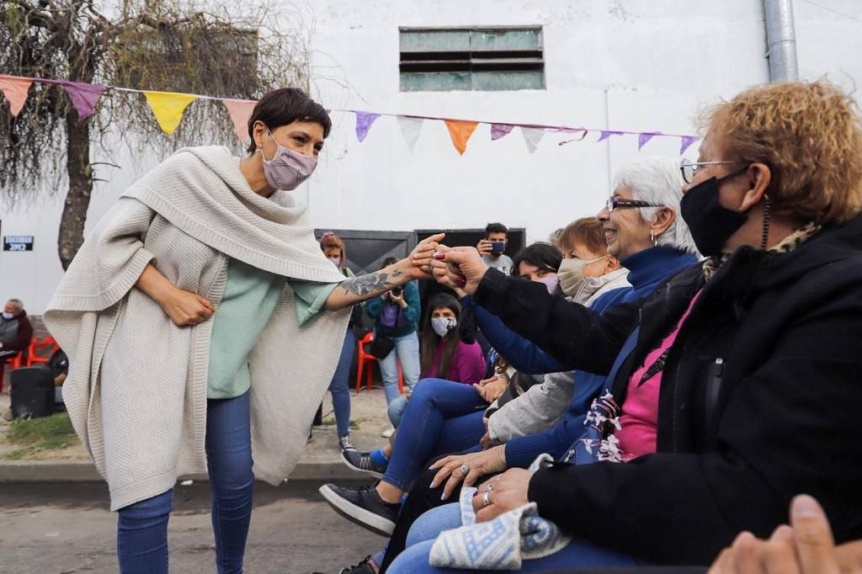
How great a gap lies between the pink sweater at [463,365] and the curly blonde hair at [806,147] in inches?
116

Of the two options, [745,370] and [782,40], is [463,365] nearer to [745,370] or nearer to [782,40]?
[745,370]

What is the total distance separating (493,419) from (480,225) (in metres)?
6.21

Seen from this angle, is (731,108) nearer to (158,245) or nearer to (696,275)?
(696,275)

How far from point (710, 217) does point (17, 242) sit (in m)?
9.51

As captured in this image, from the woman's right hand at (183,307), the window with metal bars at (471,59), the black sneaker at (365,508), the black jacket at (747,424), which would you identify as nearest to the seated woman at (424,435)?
the black sneaker at (365,508)

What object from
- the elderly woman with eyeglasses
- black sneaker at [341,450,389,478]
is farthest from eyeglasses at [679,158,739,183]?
black sneaker at [341,450,389,478]

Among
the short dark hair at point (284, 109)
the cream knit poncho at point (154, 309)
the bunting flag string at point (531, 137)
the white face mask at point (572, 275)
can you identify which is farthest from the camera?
the bunting flag string at point (531, 137)

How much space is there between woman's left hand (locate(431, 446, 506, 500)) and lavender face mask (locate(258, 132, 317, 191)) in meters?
1.17

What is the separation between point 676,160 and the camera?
85.0 inches

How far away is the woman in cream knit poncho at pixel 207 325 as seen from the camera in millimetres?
2018

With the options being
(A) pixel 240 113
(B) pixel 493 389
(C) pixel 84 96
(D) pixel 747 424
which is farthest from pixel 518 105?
(D) pixel 747 424

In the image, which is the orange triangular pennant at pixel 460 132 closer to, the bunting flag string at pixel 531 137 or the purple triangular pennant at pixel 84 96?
the bunting flag string at pixel 531 137

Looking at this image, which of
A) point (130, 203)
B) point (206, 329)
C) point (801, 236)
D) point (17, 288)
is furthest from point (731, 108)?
point (17, 288)

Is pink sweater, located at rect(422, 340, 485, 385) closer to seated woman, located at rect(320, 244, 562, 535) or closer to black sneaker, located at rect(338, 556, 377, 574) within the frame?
seated woman, located at rect(320, 244, 562, 535)
